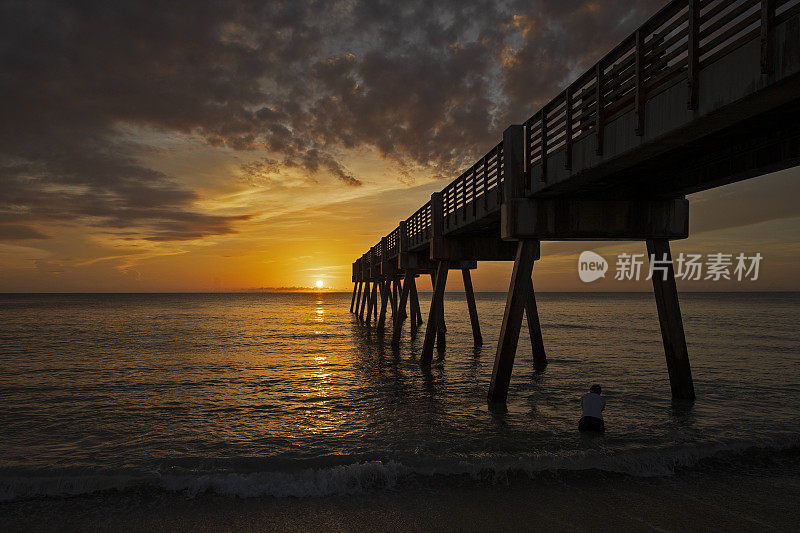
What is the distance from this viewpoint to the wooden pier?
5.30 meters

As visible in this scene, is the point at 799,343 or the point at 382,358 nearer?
the point at 382,358

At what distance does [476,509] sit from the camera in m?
6.71

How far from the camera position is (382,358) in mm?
23078

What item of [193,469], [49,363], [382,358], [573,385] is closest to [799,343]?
[573,385]

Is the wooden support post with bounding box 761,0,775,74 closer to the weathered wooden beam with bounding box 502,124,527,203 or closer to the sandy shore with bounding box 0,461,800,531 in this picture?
the sandy shore with bounding box 0,461,800,531

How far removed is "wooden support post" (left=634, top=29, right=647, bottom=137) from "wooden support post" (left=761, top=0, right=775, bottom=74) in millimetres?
2110

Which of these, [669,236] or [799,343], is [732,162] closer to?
[669,236]

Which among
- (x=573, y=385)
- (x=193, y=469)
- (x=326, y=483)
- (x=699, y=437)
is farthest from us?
(x=573, y=385)

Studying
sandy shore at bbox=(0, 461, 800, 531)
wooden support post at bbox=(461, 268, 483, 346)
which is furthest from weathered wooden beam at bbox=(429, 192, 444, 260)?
sandy shore at bbox=(0, 461, 800, 531)

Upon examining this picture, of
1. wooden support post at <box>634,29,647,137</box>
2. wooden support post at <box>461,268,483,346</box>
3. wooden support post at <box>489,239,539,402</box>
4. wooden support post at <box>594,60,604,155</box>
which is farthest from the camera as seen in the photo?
wooden support post at <box>461,268,483,346</box>

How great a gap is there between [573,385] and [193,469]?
12.1 metres

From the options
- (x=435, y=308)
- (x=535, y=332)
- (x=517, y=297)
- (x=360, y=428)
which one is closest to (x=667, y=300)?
(x=517, y=297)

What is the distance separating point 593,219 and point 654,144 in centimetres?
451

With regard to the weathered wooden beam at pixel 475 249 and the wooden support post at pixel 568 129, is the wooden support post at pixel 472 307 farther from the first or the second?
the wooden support post at pixel 568 129
